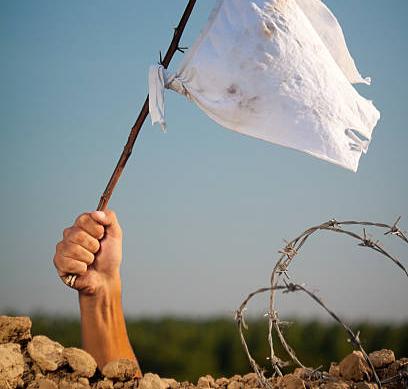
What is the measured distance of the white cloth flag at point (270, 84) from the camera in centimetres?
188

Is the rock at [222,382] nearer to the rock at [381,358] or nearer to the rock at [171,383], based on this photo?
the rock at [171,383]

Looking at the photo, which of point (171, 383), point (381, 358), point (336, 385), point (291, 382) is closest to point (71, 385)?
point (171, 383)

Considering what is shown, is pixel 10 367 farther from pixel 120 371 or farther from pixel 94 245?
pixel 94 245

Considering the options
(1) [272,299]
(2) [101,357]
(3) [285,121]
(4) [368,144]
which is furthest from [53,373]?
(4) [368,144]

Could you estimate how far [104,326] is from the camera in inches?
94.7

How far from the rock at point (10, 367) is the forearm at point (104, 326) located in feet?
1.16

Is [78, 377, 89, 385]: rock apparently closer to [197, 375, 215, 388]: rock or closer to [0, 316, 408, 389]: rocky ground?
[0, 316, 408, 389]: rocky ground

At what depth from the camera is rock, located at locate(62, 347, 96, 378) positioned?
206 cm

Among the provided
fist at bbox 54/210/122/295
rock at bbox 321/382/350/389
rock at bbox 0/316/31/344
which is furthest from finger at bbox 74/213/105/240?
rock at bbox 321/382/350/389

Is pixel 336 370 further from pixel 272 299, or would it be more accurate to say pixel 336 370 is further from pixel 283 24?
pixel 283 24

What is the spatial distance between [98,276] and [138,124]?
1.91 feet

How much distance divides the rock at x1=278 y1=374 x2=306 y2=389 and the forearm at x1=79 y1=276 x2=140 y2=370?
644mm

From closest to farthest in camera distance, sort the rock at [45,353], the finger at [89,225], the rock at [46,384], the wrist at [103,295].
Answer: the rock at [46,384] → the rock at [45,353] → the finger at [89,225] → the wrist at [103,295]

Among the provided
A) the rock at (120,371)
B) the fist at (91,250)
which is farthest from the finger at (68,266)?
Result: the rock at (120,371)
